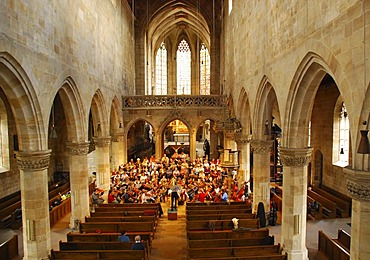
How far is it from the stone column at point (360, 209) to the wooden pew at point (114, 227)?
7.61 m

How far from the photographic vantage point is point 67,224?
14.5 metres

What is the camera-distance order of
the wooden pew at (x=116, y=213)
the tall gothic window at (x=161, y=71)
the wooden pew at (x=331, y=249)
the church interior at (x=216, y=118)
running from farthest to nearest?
the tall gothic window at (x=161, y=71), the wooden pew at (x=116, y=213), the wooden pew at (x=331, y=249), the church interior at (x=216, y=118)

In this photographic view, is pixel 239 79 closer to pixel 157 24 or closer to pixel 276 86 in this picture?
pixel 276 86

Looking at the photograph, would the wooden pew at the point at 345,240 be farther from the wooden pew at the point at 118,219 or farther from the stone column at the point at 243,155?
the stone column at the point at 243,155

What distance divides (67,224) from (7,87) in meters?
7.90

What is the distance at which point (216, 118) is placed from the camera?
25.1 m

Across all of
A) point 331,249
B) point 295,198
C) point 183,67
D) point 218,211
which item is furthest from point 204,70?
point 331,249

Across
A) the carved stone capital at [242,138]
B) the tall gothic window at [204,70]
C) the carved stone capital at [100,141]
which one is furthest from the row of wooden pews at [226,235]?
the tall gothic window at [204,70]

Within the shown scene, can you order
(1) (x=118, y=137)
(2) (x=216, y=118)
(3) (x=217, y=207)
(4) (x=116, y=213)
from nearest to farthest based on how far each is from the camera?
(4) (x=116, y=213), (3) (x=217, y=207), (1) (x=118, y=137), (2) (x=216, y=118)

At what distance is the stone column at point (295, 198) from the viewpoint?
10008 millimetres

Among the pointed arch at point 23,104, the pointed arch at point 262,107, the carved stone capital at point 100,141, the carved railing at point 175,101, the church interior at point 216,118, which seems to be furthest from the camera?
the carved railing at point 175,101

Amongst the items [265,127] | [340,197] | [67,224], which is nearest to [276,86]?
[265,127]

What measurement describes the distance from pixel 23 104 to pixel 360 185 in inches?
359

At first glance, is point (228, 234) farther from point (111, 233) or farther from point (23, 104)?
point (23, 104)
